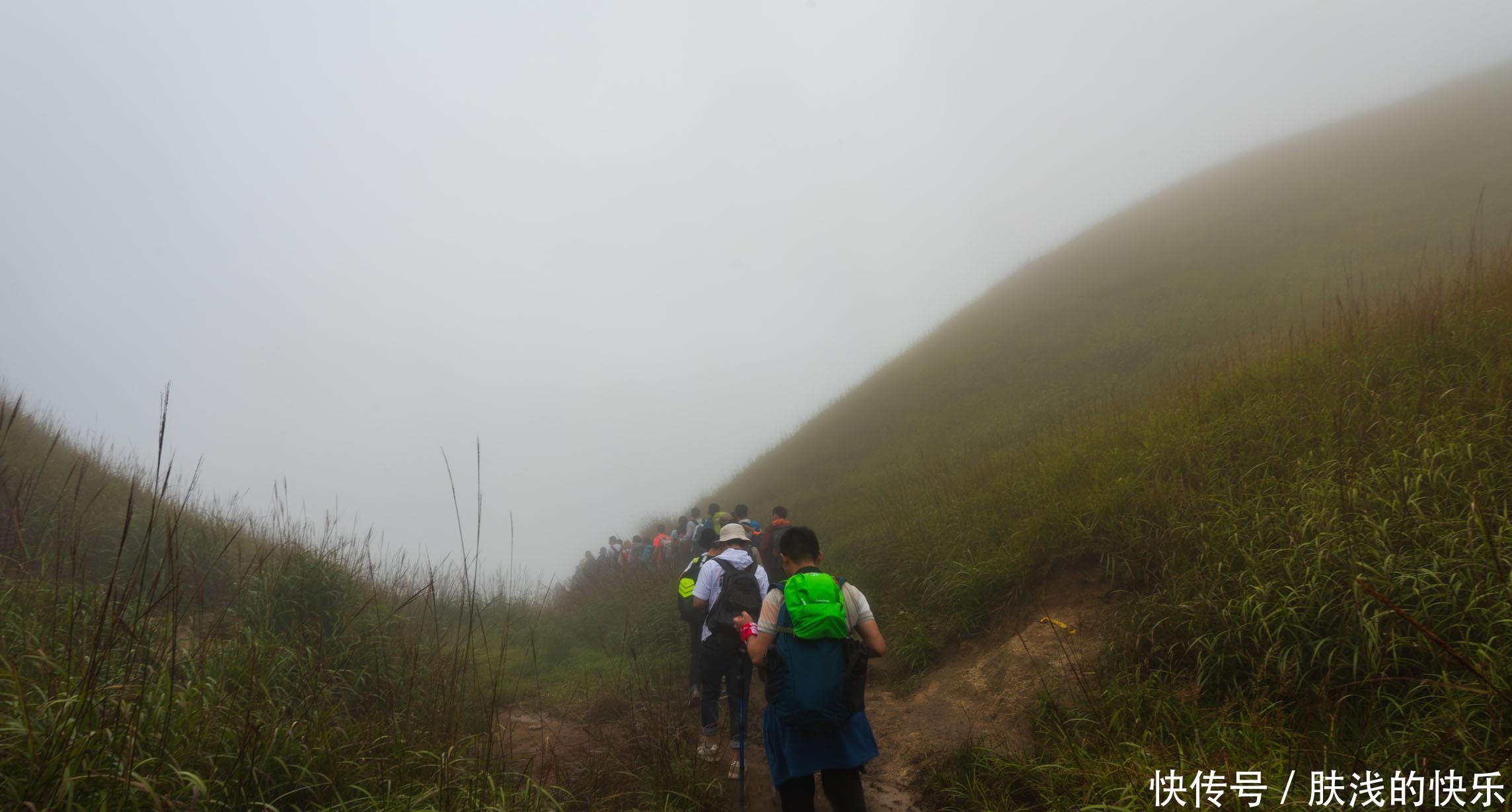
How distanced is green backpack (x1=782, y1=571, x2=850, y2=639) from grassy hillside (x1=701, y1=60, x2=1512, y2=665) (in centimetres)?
351

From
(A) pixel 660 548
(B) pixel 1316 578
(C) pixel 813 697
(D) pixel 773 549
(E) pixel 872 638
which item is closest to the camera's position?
(C) pixel 813 697

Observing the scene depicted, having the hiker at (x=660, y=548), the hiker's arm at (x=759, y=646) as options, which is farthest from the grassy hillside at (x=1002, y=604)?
the hiker at (x=660, y=548)

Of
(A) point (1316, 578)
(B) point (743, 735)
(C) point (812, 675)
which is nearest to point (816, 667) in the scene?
(C) point (812, 675)

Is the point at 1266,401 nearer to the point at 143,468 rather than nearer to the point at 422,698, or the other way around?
the point at 422,698

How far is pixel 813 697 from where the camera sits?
353 cm

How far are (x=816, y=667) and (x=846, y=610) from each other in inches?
15.5

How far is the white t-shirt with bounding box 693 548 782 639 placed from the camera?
593 cm

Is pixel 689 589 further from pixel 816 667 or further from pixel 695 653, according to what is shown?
pixel 816 667

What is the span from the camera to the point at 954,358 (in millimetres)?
19875

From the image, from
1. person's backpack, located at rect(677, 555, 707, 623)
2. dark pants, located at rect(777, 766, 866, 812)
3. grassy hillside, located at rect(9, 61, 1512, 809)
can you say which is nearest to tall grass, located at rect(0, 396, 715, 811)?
grassy hillside, located at rect(9, 61, 1512, 809)

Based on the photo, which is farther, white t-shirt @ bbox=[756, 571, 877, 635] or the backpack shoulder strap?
white t-shirt @ bbox=[756, 571, 877, 635]

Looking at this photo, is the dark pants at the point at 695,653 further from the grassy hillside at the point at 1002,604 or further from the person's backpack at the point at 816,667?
the person's backpack at the point at 816,667

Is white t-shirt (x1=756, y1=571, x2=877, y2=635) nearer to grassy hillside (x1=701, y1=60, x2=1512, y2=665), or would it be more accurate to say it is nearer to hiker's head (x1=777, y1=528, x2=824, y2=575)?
hiker's head (x1=777, y1=528, x2=824, y2=575)

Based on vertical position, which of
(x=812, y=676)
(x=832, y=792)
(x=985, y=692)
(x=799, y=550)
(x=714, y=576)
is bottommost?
(x=985, y=692)
